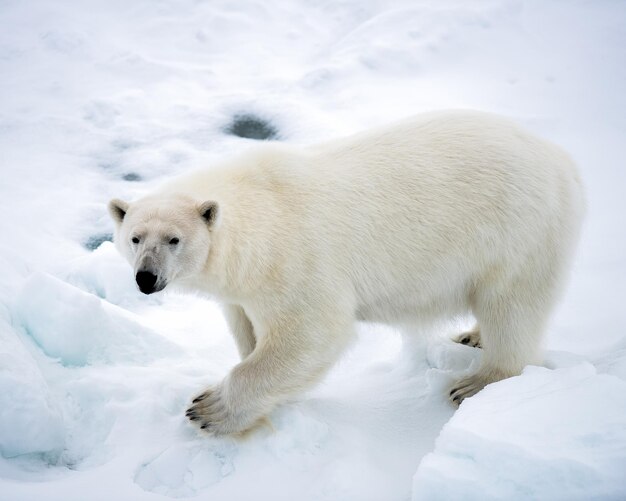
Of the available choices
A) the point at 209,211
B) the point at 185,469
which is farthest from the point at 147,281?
the point at 185,469

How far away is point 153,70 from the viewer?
28.7 feet

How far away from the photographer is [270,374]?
9.17 feet

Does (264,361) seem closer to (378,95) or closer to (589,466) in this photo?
(589,466)

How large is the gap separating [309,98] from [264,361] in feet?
19.0

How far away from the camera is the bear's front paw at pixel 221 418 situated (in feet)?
9.07

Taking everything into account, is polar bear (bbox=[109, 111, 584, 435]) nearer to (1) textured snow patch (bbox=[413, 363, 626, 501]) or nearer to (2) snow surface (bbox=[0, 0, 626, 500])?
(2) snow surface (bbox=[0, 0, 626, 500])

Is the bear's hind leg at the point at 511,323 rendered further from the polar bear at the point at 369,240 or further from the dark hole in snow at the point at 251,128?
the dark hole in snow at the point at 251,128

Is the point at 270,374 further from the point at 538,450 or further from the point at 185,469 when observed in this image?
the point at 538,450

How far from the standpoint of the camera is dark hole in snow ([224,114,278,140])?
23.6 feet

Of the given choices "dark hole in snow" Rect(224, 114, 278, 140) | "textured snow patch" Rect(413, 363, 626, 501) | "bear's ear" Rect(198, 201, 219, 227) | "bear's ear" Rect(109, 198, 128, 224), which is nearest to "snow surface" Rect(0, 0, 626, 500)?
"textured snow patch" Rect(413, 363, 626, 501)

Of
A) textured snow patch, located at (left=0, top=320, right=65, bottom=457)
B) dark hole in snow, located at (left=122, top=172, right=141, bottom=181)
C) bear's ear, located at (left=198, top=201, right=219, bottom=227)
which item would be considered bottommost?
dark hole in snow, located at (left=122, top=172, right=141, bottom=181)

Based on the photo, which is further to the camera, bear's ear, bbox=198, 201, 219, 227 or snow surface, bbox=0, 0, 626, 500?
bear's ear, bbox=198, 201, 219, 227

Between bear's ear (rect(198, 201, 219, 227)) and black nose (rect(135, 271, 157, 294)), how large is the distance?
1.24ft

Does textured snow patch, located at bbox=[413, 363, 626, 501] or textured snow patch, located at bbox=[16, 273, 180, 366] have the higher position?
textured snow patch, located at bbox=[413, 363, 626, 501]
